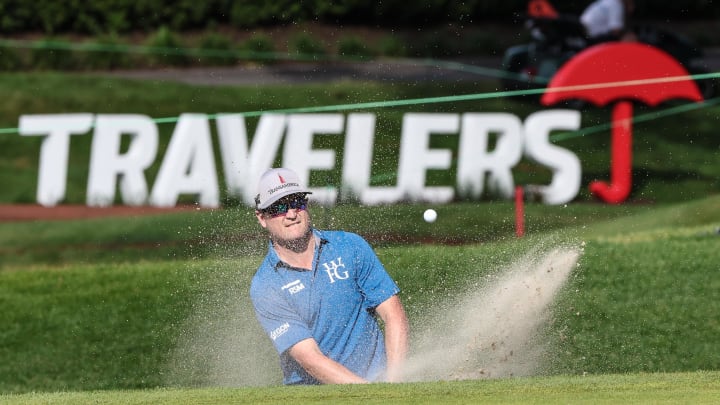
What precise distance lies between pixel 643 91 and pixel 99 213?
23.5 feet

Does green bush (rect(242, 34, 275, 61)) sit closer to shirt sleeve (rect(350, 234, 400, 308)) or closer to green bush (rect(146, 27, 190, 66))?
green bush (rect(146, 27, 190, 66))

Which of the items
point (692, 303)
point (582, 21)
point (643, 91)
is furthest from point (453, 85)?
point (692, 303)

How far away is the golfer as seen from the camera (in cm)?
763

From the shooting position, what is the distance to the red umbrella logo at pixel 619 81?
54.0 ft

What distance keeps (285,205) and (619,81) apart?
9.49m

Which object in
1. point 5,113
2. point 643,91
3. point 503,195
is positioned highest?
point 643,91

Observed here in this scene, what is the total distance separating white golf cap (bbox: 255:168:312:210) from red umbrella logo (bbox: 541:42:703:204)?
894 centimetres

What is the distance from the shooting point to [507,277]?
30.1 ft

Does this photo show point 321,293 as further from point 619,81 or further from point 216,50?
point 216,50

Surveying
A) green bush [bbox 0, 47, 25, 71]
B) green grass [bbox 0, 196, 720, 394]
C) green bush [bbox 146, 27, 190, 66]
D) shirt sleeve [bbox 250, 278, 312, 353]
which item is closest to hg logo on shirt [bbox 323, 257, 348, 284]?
shirt sleeve [bbox 250, 278, 312, 353]

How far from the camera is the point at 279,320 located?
24.9 feet

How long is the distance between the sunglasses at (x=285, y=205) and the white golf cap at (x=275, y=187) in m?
0.03

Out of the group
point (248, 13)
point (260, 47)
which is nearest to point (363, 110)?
point (260, 47)

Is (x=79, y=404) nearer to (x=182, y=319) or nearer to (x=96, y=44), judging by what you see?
(x=182, y=319)
